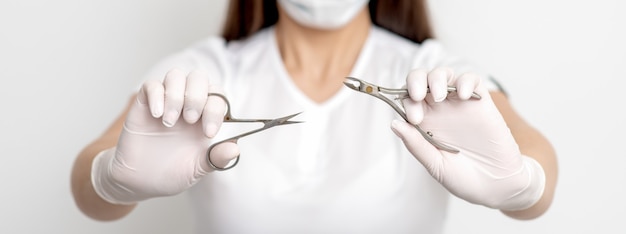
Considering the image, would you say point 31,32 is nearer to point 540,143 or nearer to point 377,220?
point 377,220

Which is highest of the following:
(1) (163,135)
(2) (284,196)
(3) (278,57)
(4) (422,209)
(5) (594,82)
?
(1) (163,135)

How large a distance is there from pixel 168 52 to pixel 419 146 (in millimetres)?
1040

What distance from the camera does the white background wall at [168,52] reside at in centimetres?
196

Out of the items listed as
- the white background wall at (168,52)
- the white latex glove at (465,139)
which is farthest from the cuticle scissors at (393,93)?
the white background wall at (168,52)

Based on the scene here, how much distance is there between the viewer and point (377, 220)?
5.05ft

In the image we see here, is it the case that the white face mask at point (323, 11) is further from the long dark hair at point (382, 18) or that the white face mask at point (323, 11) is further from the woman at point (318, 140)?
the long dark hair at point (382, 18)

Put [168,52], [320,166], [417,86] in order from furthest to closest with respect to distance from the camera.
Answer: [168,52] → [320,166] → [417,86]

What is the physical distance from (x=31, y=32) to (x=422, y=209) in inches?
38.9

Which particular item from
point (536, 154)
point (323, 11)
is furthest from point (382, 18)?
point (536, 154)

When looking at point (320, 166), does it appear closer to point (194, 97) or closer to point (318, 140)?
point (318, 140)

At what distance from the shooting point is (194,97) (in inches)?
44.6

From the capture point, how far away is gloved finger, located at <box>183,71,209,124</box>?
114cm

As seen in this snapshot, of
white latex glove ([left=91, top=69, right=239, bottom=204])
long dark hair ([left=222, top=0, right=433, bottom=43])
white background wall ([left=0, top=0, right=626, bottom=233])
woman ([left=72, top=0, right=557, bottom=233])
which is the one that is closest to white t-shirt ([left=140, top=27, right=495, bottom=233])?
woman ([left=72, top=0, right=557, bottom=233])

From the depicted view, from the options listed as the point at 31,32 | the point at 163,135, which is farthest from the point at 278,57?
the point at 31,32
